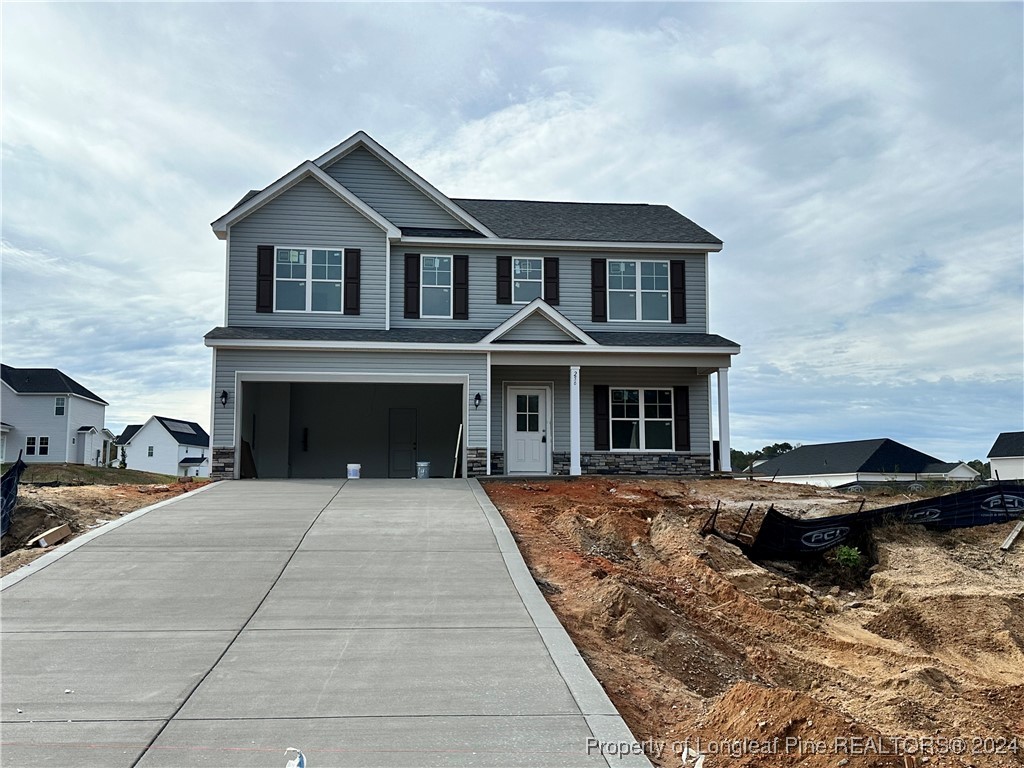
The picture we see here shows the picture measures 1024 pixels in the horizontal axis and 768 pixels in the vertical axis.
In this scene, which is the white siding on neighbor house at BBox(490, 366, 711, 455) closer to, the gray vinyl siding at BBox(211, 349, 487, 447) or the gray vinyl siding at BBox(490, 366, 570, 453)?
the gray vinyl siding at BBox(490, 366, 570, 453)

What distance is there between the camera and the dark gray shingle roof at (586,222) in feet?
70.1

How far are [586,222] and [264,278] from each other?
8417mm

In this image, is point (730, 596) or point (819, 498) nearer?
point (730, 596)

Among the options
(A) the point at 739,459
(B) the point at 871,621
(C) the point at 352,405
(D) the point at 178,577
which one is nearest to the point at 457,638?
(D) the point at 178,577

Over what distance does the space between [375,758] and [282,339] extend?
14198 millimetres

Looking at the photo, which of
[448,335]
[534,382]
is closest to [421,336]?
[448,335]

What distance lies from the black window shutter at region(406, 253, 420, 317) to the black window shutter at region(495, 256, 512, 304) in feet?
6.44

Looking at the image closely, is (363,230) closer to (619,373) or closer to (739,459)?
(619,373)

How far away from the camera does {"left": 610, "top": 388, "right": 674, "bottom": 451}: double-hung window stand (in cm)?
2100

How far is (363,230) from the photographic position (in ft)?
65.8

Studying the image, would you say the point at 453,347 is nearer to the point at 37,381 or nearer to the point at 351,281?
the point at 351,281

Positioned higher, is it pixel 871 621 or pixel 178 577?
pixel 178 577

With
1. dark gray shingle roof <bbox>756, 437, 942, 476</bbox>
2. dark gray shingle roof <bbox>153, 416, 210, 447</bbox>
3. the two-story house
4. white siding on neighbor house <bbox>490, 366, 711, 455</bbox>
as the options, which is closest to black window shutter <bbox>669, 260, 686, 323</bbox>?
the two-story house

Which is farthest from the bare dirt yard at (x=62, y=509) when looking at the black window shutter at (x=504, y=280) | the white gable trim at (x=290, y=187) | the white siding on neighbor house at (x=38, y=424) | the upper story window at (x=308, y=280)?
the white siding on neighbor house at (x=38, y=424)
